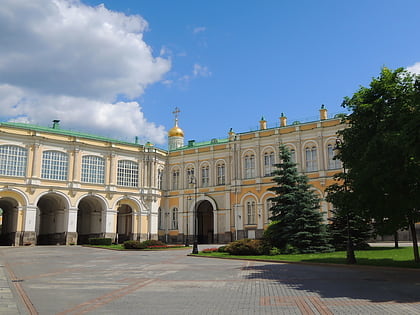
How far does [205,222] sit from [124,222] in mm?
11888

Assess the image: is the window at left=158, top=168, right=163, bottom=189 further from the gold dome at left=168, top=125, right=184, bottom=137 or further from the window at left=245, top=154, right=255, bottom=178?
the window at left=245, top=154, right=255, bottom=178

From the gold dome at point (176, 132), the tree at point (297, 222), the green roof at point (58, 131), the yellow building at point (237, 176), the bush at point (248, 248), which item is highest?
the gold dome at point (176, 132)

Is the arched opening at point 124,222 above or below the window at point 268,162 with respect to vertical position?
below

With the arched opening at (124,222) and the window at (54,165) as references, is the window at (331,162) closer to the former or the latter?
the arched opening at (124,222)

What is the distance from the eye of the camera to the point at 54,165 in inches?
1827

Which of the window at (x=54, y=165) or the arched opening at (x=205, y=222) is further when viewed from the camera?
the arched opening at (x=205, y=222)

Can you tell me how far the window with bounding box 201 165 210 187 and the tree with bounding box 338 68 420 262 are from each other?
3475 centimetres

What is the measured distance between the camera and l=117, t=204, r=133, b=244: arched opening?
55281 mm

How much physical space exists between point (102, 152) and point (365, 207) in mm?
38443

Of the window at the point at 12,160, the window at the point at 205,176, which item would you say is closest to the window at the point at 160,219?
the window at the point at 205,176

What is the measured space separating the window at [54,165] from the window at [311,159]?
29.1m

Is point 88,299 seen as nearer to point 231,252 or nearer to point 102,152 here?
point 231,252

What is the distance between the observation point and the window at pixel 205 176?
176 feet

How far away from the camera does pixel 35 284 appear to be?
1401cm
